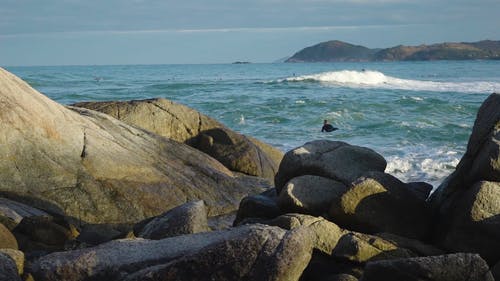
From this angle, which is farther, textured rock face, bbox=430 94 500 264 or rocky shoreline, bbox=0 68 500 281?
textured rock face, bbox=430 94 500 264

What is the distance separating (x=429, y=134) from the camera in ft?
62.6

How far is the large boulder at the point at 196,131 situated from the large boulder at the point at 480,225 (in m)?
6.23

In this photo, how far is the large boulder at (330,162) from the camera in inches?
280

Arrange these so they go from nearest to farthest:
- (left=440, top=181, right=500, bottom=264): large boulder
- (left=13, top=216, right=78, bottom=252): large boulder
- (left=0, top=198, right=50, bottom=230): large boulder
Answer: (left=440, top=181, right=500, bottom=264): large boulder < (left=13, top=216, right=78, bottom=252): large boulder < (left=0, top=198, right=50, bottom=230): large boulder

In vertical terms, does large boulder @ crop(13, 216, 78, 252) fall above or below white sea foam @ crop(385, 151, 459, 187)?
above

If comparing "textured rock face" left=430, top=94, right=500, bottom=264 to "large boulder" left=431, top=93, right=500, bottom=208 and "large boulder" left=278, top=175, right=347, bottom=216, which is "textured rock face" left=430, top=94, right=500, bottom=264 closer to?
"large boulder" left=431, top=93, right=500, bottom=208

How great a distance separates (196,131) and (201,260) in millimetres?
8462

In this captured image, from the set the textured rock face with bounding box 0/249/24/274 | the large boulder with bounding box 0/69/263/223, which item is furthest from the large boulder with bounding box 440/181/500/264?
the large boulder with bounding box 0/69/263/223

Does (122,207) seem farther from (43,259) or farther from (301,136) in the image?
(301,136)

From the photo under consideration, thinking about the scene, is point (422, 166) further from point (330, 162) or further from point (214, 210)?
point (330, 162)

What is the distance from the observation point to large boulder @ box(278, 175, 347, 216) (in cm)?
654

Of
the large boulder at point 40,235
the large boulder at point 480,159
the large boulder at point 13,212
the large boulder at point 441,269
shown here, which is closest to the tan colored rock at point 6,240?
the large boulder at point 40,235

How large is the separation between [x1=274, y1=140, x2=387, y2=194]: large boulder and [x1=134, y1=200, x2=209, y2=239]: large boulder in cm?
147

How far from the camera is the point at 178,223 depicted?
5.93 m
